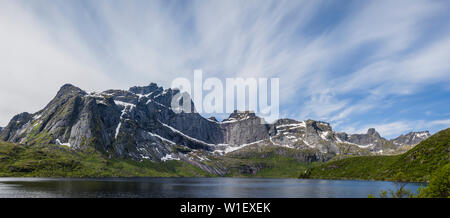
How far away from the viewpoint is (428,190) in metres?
Result: 66.9
